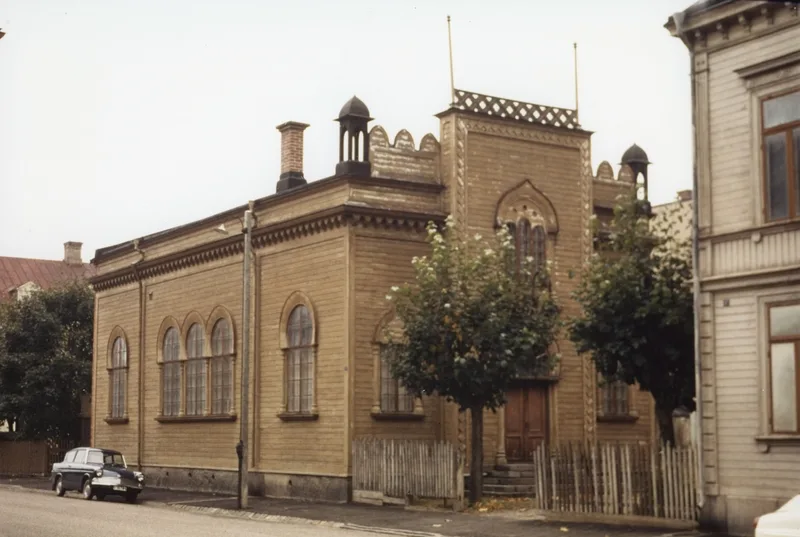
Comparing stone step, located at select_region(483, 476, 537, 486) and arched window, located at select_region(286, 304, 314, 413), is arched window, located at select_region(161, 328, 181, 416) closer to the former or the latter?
arched window, located at select_region(286, 304, 314, 413)

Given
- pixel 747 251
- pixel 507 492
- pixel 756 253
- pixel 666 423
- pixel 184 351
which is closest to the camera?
pixel 756 253

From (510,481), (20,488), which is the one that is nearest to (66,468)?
(20,488)

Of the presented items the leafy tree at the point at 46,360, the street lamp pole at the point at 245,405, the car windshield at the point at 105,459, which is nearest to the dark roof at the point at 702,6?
the street lamp pole at the point at 245,405

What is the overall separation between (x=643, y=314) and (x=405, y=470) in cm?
764

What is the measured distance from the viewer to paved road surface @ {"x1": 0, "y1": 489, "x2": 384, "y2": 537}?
2277cm

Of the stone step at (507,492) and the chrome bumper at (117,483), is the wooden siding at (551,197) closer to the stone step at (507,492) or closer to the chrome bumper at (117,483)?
the stone step at (507,492)

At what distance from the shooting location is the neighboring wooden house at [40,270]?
78625 millimetres

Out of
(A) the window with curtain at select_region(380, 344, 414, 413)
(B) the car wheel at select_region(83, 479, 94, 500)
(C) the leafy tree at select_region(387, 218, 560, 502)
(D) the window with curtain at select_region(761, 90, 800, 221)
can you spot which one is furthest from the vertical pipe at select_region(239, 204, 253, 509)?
(D) the window with curtain at select_region(761, 90, 800, 221)

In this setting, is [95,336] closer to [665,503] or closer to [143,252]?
[143,252]

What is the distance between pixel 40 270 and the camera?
81.4 metres

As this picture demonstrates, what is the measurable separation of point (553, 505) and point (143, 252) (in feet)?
72.7

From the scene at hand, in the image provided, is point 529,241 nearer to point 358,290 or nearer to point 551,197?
point 551,197

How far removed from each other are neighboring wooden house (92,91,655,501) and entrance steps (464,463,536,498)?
50cm

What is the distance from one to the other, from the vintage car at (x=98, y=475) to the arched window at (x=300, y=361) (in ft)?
16.0
